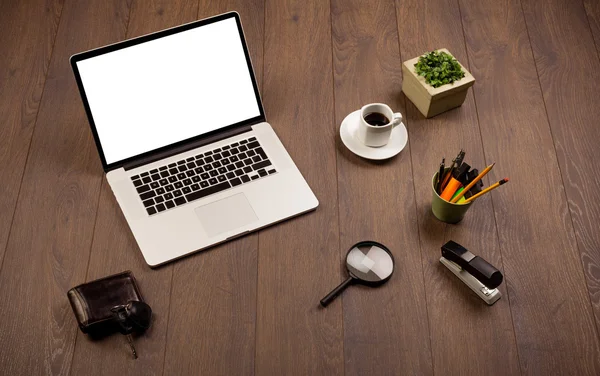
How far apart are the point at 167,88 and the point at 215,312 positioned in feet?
1.63

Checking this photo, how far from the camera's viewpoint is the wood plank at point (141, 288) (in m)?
1.22

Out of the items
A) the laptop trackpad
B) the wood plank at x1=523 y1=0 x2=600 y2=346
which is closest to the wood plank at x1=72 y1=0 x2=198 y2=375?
the laptop trackpad

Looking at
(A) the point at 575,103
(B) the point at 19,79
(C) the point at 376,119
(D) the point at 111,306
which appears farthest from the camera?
(B) the point at 19,79

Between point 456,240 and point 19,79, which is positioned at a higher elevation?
point 19,79

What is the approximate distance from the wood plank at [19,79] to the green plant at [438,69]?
94cm

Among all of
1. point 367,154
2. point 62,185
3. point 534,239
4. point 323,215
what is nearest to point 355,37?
point 367,154

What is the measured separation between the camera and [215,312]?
128cm

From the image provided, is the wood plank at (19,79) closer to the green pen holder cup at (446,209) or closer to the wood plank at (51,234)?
the wood plank at (51,234)

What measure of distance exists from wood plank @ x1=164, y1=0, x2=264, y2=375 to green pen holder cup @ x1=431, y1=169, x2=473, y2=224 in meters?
0.38

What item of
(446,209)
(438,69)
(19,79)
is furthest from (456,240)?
(19,79)

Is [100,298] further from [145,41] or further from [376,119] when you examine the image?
[376,119]

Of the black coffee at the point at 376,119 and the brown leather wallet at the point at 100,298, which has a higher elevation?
the black coffee at the point at 376,119

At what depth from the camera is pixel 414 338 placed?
48.9 inches

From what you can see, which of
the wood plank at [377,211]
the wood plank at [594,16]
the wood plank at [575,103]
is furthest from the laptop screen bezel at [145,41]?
the wood plank at [594,16]
